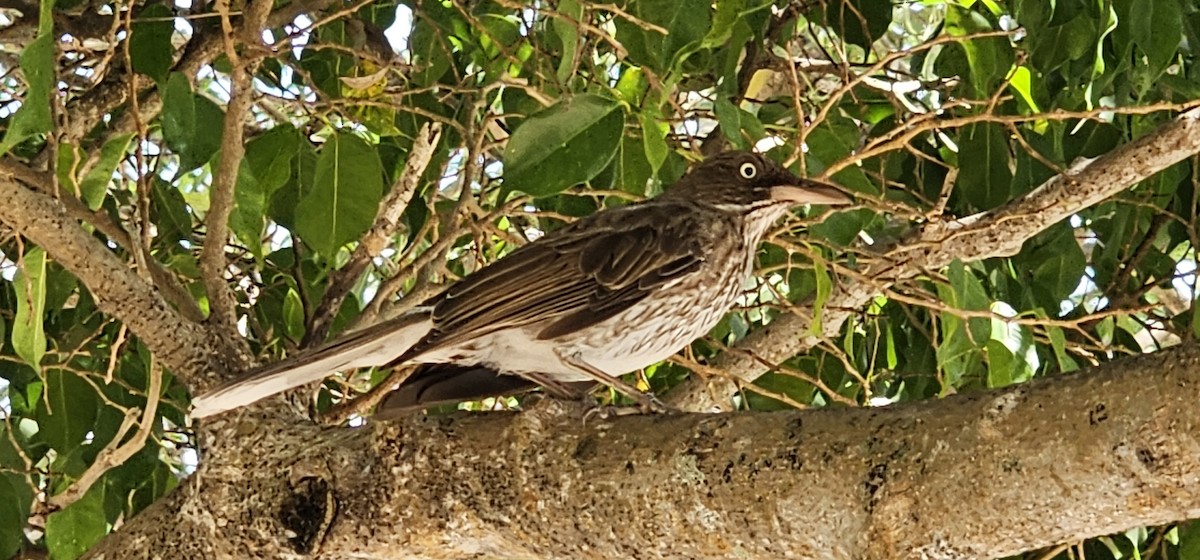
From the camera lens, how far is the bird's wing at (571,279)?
316cm

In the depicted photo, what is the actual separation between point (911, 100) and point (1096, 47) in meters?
1.56

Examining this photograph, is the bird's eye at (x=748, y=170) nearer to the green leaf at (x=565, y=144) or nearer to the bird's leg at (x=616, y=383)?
the bird's leg at (x=616, y=383)

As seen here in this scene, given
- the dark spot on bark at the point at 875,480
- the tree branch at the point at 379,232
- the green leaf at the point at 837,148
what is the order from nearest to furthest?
1. the dark spot on bark at the point at 875,480
2. the green leaf at the point at 837,148
3. the tree branch at the point at 379,232

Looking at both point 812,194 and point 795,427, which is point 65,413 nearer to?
point 812,194

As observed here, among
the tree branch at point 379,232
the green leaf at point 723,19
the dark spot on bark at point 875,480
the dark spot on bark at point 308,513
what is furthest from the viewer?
the tree branch at point 379,232

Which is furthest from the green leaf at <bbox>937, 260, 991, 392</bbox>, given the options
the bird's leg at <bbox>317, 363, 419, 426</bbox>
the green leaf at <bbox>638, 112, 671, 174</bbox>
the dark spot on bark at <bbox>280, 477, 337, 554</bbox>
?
the dark spot on bark at <bbox>280, 477, 337, 554</bbox>

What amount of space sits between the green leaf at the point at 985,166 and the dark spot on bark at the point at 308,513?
1465mm

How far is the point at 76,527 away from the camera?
330cm

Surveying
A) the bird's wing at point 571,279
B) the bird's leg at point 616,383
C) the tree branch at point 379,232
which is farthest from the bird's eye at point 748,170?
Result: the tree branch at point 379,232

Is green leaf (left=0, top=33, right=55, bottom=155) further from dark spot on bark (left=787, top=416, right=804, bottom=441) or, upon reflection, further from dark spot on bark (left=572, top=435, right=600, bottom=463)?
dark spot on bark (left=787, top=416, right=804, bottom=441)

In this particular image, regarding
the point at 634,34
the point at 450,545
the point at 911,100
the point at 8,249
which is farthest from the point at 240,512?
the point at 911,100

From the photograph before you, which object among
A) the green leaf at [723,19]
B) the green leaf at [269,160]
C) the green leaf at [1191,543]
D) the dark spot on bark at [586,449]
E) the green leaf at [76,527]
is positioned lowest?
the green leaf at [1191,543]

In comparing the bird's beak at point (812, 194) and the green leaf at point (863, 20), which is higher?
the green leaf at point (863, 20)

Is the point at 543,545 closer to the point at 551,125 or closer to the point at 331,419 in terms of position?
the point at 551,125
